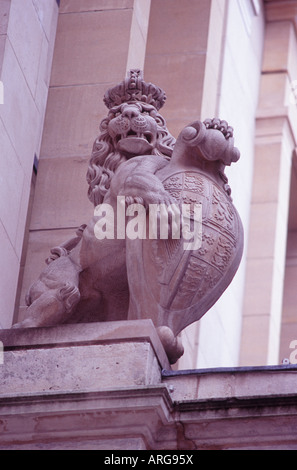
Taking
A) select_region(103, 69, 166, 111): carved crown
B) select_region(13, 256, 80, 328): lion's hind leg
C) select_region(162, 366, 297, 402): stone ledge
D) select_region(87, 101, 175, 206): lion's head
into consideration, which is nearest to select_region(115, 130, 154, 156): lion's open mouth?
select_region(87, 101, 175, 206): lion's head

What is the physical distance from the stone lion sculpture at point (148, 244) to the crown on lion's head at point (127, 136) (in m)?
0.01

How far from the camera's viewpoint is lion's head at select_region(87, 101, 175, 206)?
14.0m

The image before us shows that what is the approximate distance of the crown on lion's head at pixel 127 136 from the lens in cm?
1404

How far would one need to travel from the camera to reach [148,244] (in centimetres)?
1302

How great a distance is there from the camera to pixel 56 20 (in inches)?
802

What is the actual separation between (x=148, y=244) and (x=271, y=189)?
520 inches

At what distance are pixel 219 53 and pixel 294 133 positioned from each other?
176 inches

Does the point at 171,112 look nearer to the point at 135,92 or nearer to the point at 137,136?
the point at 135,92

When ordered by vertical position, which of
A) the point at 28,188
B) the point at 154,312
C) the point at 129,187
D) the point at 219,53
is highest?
the point at 219,53

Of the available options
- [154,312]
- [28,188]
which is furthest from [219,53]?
[154,312]

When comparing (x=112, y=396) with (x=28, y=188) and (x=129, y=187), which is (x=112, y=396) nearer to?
(x=129, y=187)


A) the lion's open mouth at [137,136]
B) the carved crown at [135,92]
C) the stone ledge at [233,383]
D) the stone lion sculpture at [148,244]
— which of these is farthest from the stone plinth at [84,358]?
the carved crown at [135,92]

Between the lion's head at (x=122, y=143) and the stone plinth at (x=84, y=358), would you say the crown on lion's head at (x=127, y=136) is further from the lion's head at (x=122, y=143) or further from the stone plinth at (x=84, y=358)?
the stone plinth at (x=84, y=358)

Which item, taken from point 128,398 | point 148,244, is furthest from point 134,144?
point 128,398
